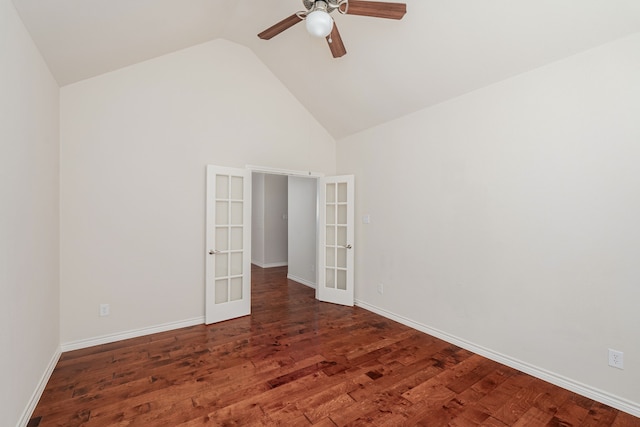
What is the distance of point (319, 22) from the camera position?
1795 mm

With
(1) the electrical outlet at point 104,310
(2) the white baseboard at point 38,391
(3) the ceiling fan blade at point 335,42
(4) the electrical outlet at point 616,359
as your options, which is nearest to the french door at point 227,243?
(1) the electrical outlet at point 104,310

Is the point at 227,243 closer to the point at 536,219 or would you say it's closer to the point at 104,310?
the point at 104,310

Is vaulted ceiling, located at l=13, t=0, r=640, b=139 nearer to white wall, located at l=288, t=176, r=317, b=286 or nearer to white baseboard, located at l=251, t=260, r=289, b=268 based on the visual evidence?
white wall, located at l=288, t=176, r=317, b=286

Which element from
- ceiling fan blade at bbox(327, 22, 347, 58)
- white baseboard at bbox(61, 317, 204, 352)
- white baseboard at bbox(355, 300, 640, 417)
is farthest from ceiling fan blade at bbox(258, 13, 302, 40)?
white baseboard at bbox(355, 300, 640, 417)

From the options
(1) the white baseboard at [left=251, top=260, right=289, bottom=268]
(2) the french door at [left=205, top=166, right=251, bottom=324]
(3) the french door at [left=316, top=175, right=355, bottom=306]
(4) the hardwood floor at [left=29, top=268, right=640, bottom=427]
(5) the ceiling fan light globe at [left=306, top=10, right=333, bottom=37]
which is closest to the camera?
(5) the ceiling fan light globe at [left=306, top=10, right=333, bottom=37]

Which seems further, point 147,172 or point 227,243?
point 227,243

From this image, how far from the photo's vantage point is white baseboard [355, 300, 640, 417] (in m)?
A: 2.08

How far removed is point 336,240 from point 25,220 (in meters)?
3.50

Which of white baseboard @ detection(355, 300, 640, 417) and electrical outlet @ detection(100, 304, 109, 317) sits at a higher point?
electrical outlet @ detection(100, 304, 109, 317)

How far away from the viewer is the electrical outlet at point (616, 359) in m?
2.10

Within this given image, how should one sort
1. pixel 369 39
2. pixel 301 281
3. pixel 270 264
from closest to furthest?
pixel 369 39, pixel 301 281, pixel 270 264

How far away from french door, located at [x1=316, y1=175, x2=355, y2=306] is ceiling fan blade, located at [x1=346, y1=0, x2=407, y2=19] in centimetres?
250

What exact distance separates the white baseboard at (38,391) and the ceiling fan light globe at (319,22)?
124 inches

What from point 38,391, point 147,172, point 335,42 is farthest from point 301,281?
point 335,42
